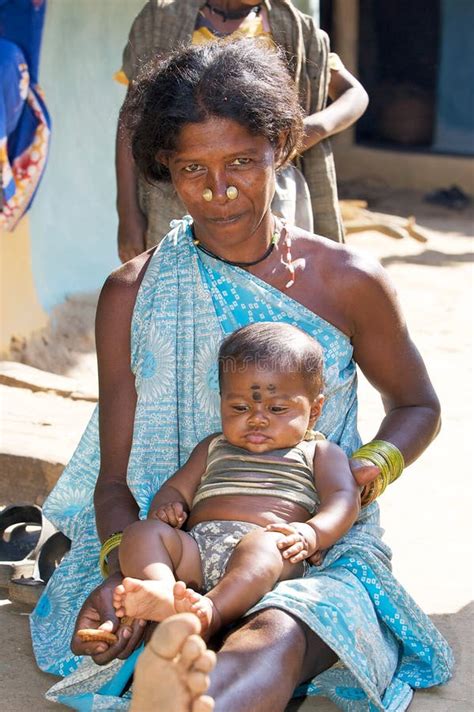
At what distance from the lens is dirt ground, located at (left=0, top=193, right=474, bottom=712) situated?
295cm

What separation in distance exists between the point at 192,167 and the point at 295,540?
35.2 inches

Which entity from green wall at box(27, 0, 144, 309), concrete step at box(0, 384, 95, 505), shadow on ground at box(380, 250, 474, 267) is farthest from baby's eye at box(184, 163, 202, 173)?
shadow on ground at box(380, 250, 474, 267)

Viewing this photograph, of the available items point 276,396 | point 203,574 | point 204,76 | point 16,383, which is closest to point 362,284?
point 276,396

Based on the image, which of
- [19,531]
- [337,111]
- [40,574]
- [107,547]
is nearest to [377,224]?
[337,111]

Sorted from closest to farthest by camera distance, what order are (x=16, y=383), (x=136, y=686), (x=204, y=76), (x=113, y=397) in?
(x=136, y=686), (x=204, y=76), (x=113, y=397), (x=16, y=383)

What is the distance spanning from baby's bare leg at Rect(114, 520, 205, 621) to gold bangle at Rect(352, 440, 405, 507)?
43 centimetres

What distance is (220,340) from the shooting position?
2.93 m

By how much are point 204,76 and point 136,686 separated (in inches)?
55.1

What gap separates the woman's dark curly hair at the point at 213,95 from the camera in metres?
2.75

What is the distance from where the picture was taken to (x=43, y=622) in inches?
120

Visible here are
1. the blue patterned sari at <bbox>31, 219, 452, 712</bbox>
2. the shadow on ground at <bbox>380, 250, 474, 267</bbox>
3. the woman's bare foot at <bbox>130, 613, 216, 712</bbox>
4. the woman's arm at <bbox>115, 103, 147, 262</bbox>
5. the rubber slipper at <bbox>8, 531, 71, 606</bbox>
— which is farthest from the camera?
the shadow on ground at <bbox>380, 250, 474, 267</bbox>

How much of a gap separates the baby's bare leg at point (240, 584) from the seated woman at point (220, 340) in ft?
0.56

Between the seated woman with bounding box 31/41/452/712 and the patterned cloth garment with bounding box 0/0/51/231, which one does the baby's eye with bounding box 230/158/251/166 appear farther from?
the patterned cloth garment with bounding box 0/0/51/231

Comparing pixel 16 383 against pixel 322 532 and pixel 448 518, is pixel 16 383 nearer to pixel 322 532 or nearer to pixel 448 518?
pixel 448 518
